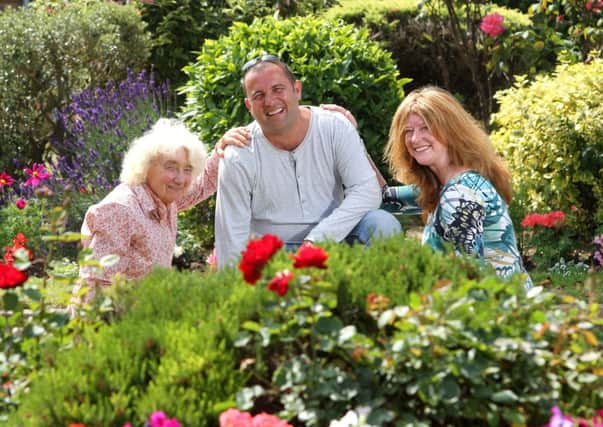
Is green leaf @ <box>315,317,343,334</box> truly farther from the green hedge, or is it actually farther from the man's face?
the man's face

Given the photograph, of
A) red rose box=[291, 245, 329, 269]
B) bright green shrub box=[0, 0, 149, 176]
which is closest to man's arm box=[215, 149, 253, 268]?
red rose box=[291, 245, 329, 269]

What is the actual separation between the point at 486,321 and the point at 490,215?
5.31 ft

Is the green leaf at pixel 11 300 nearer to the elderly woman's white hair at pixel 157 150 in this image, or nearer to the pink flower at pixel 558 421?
the pink flower at pixel 558 421

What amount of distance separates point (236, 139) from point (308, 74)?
1609 mm

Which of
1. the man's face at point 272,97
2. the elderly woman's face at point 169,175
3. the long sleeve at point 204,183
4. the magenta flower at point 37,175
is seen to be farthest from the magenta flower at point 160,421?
the magenta flower at point 37,175

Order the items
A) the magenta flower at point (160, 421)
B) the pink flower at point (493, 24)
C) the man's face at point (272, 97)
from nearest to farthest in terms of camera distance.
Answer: the magenta flower at point (160, 421), the man's face at point (272, 97), the pink flower at point (493, 24)

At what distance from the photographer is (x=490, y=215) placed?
357 cm

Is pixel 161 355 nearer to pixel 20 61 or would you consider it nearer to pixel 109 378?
pixel 109 378

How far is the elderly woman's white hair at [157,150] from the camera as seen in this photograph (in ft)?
12.6

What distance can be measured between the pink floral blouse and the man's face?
589 mm

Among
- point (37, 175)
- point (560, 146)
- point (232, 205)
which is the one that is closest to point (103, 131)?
point (37, 175)

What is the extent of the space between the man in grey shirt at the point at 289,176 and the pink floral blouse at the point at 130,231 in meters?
0.30

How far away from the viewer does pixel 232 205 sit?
407 cm

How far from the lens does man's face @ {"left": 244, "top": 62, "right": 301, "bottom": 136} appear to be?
4.00m
